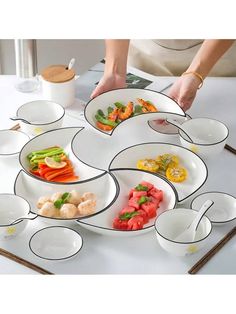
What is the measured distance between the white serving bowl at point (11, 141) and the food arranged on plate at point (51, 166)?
0.28ft

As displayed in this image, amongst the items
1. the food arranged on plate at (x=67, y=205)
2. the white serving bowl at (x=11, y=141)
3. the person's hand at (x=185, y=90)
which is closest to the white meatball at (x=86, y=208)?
the food arranged on plate at (x=67, y=205)

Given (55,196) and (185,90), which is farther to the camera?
(185,90)

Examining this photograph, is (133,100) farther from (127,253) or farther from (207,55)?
(127,253)

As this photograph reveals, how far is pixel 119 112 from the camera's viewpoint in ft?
6.13

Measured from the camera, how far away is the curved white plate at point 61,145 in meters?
1.63

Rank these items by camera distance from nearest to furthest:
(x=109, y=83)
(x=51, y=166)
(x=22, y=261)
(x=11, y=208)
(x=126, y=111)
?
(x=22, y=261) < (x=11, y=208) < (x=51, y=166) < (x=126, y=111) < (x=109, y=83)

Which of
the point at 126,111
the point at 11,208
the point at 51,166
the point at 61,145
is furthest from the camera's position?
the point at 126,111

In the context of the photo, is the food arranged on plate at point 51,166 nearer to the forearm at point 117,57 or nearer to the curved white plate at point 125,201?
the curved white plate at point 125,201

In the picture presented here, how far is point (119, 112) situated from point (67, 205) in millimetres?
490

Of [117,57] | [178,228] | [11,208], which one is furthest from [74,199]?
[117,57]

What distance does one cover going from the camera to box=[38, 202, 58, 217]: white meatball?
1.44 m

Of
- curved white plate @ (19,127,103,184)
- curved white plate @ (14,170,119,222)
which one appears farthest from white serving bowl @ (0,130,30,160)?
curved white plate @ (14,170,119,222)

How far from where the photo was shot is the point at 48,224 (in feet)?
4.80

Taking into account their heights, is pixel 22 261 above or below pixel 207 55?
below
